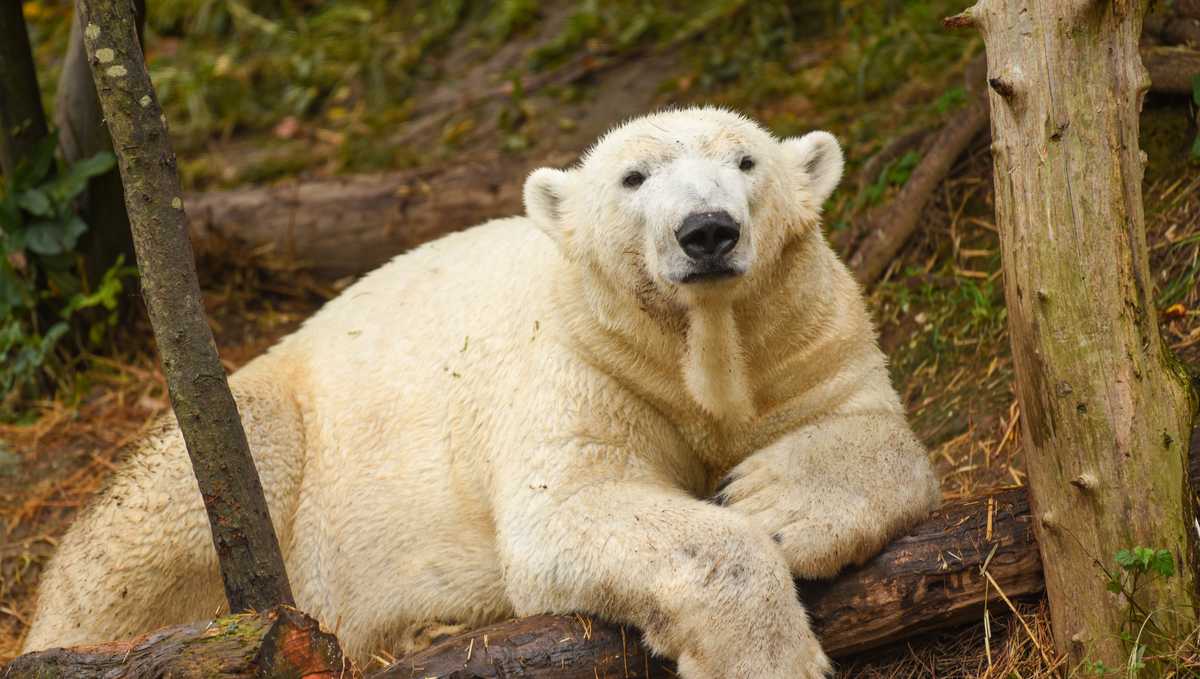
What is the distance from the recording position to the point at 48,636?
4.58 m

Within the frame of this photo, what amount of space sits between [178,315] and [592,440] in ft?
4.50

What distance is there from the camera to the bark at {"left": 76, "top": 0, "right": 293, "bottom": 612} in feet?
11.6

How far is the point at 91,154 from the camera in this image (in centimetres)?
656

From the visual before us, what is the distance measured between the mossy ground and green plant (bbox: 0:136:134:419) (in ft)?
0.91

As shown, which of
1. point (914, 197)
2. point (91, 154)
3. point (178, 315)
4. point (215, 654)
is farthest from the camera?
point (91, 154)

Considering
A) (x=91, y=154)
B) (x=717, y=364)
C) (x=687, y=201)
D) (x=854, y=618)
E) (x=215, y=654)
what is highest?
(x=91, y=154)

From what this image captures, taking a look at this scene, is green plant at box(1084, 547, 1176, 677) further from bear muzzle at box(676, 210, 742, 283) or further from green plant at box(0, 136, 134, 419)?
green plant at box(0, 136, 134, 419)

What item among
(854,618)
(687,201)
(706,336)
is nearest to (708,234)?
(687,201)

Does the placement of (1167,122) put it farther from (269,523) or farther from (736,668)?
(269,523)

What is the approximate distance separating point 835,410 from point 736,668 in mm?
1102

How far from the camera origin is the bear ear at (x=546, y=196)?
444 centimetres

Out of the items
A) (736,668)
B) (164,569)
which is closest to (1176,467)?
(736,668)

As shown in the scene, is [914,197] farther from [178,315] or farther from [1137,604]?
[178,315]

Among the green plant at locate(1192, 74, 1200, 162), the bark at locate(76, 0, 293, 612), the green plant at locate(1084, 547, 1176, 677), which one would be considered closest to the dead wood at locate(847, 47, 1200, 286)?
the green plant at locate(1192, 74, 1200, 162)
